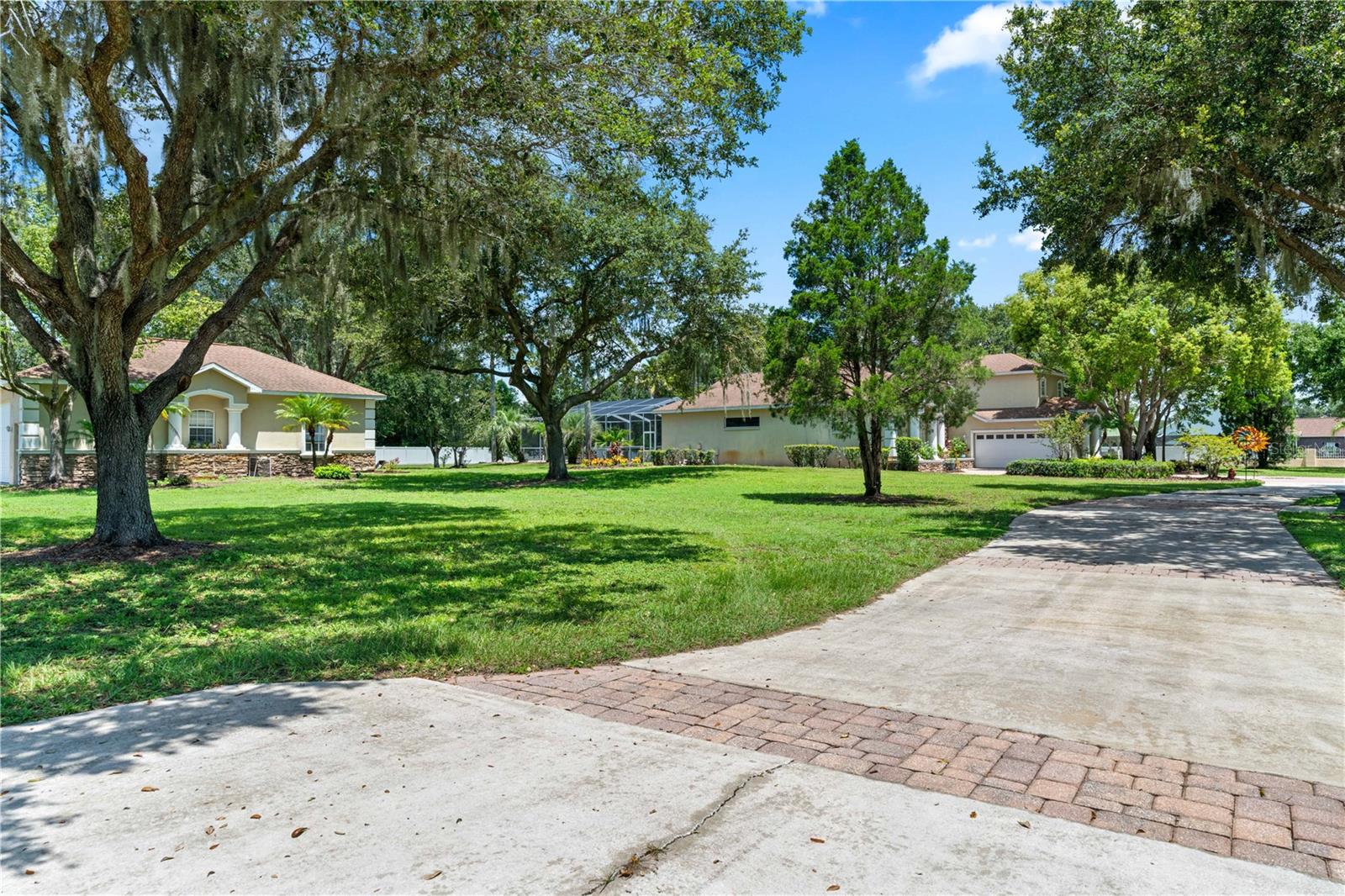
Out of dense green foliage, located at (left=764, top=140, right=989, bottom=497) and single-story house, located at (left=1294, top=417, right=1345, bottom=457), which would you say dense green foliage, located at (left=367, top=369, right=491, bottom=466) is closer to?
dense green foliage, located at (left=764, top=140, right=989, bottom=497)

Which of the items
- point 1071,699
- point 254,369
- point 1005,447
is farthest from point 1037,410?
point 1071,699

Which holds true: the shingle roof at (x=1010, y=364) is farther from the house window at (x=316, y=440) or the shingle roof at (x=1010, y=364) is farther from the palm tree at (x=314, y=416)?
the house window at (x=316, y=440)

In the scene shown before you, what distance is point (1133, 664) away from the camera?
206 inches

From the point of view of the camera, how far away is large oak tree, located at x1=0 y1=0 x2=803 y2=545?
24.8 ft

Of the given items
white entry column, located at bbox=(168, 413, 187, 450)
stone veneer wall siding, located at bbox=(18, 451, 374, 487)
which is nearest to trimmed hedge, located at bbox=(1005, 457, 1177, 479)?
stone veneer wall siding, located at bbox=(18, 451, 374, 487)

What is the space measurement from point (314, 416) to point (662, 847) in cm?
2526

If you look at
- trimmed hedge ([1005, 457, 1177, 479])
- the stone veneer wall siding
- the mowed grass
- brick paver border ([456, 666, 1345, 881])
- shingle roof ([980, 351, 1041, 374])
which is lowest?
brick paver border ([456, 666, 1345, 881])

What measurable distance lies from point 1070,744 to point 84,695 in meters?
5.38

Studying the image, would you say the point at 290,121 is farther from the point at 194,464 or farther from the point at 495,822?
the point at 194,464

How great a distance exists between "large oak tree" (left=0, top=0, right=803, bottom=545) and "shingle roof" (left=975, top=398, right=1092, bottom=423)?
30.8 metres

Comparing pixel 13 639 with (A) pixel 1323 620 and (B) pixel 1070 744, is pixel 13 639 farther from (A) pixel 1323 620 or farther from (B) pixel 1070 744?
(A) pixel 1323 620

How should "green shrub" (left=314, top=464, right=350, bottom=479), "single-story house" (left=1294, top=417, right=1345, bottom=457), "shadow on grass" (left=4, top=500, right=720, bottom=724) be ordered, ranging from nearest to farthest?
"shadow on grass" (left=4, top=500, right=720, bottom=724)
"green shrub" (left=314, top=464, right=350, bottom=479)
"single-story house" (left=1294, top=417, right=1345, bottom=457)

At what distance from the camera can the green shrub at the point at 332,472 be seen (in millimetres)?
25797

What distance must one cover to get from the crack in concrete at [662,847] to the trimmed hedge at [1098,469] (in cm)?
2929
